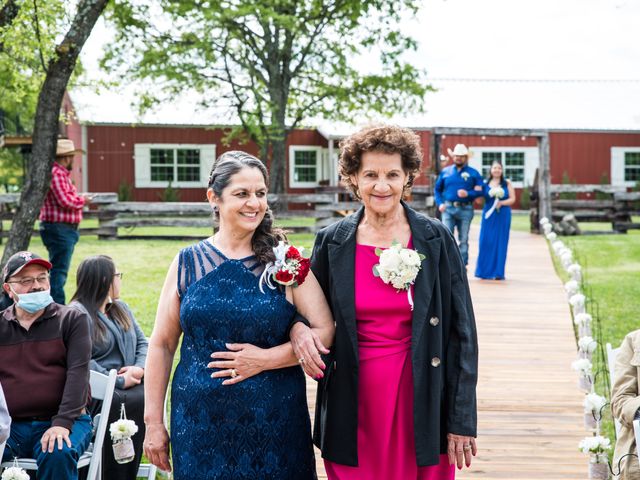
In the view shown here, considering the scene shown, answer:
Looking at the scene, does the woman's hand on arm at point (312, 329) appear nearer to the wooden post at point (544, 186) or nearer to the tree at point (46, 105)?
the tree at point (46, 105)

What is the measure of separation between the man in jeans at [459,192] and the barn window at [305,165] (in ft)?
63.2

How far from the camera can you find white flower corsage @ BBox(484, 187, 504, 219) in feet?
43.2

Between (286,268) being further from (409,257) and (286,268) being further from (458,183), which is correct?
(458,183)

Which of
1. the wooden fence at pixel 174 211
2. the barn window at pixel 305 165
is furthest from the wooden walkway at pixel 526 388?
the barn window at pixel 305 165

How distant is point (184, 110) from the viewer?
3162 cm

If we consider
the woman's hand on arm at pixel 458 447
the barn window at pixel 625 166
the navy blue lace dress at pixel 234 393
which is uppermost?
the barn window at pixel 625 166

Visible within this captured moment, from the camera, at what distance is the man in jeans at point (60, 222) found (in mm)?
9281

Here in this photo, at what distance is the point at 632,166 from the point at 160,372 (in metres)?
32.0

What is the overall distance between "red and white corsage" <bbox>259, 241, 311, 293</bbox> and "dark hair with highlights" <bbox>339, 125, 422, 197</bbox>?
453 millimetres

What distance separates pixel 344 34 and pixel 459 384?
72.8 ft

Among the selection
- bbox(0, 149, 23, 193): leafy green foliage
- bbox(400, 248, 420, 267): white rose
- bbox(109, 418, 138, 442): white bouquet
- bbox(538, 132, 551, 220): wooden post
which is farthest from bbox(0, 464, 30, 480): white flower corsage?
bbox(0, 149, 23, 193): leafy green foliage

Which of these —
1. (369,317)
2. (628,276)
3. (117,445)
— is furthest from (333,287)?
(628,276)

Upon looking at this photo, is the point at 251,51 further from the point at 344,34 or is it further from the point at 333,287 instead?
the point at 333,287

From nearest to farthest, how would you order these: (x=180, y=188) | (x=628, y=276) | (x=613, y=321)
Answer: (x=613, y=321)
(x=628, y=276)
(x=180, y=188)
